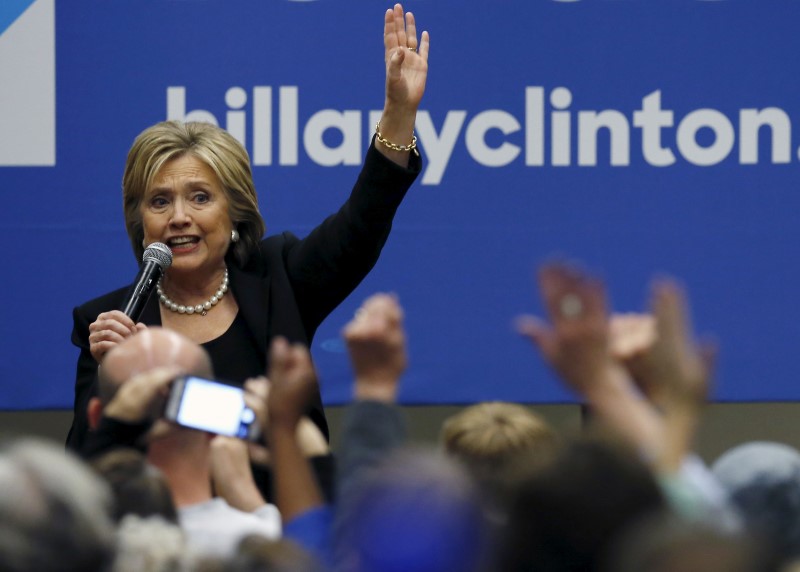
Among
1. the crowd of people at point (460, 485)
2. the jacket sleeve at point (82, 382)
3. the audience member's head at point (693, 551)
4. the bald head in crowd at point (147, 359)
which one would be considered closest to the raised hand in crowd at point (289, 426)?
the crowd of people at point (460, 485)

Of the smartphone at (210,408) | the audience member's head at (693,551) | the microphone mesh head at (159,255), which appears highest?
the microphone mesh head at (159,255)

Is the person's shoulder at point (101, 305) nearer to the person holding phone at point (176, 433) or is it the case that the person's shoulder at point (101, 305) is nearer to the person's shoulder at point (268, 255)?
the person's shoulder at point (268, 255)

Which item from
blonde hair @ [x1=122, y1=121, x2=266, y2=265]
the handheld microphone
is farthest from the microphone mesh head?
blonde hair @ [x1=122, y1=121, x2=266, y2=265]

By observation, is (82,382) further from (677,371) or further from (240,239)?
(677,371)

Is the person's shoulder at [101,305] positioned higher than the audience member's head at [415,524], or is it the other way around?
the person's shoulder at [101,305]

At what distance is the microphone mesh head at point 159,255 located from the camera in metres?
3.32

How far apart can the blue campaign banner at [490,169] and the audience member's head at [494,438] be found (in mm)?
1961

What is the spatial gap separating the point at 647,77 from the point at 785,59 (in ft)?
1.38

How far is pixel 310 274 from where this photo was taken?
3486 mm

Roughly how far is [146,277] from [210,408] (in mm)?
1117

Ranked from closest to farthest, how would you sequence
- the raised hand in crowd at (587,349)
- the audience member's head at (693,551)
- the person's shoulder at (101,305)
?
the audience member's head at (693,551) < the raised hand in crowd at (587,349) < the person's shoulder at (101,305)

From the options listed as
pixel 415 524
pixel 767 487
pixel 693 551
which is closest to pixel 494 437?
pixel 767 487

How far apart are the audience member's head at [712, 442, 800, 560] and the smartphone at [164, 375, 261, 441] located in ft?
2.39

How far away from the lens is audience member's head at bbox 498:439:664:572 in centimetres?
158
